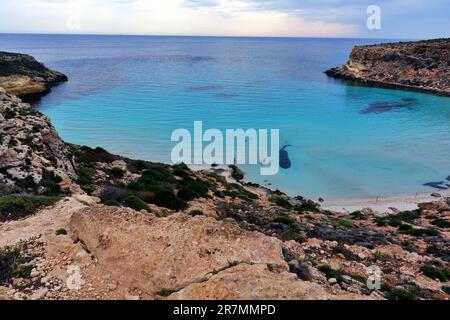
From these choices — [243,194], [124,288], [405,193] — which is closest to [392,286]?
[124,288]

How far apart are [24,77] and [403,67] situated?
10305 centimetres

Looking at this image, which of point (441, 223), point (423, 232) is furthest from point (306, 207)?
point (441, 223)

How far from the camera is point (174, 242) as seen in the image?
9.26 m

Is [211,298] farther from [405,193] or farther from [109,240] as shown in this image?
[405,193]

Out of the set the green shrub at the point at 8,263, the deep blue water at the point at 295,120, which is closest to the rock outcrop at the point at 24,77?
the deep blue water at the point at 295,120

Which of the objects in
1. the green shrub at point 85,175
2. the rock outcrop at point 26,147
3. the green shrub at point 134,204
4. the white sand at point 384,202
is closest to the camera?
the green shrub at point 134,204

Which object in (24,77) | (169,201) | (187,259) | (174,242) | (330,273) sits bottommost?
(330,273)

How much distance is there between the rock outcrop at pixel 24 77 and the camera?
258 ft

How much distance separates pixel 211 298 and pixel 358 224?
18472 millimetres

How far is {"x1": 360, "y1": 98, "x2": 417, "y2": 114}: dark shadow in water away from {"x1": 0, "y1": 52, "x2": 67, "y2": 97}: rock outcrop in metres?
71.1

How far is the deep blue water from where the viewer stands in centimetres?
3791

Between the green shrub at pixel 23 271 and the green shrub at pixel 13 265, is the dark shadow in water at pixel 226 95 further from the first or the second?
the green shrub at pixel 23 271

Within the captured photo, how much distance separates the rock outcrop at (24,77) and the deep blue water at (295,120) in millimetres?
4554

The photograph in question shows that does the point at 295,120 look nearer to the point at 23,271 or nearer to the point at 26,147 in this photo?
the point at 26,147
